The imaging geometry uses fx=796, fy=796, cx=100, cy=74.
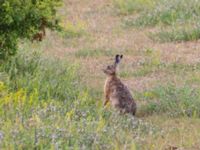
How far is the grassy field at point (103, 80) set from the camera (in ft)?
28.5

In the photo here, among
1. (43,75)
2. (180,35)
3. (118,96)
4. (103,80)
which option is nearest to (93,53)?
(180,35)

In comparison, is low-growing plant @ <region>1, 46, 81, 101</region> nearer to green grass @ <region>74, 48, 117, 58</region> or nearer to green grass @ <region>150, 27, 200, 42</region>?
green grass @ <region>74, 48, 117, 58</region>

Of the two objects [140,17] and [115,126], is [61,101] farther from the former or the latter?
[140,17]

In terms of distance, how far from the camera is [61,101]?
11.1 meters

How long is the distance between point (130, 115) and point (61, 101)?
105 centimetres

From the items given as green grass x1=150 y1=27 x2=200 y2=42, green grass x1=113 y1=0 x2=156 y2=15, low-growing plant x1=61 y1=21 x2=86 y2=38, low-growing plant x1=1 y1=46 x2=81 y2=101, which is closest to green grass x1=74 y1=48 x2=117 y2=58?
green grass x1=150 y1=27 x2=200 y2=42

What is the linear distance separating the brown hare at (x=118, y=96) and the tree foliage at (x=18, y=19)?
131 centimetres

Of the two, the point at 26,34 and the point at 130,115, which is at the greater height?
the point at 26,34

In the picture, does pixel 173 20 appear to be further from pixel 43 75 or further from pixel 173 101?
pixel 173 101

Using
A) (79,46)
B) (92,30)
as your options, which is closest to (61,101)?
(79,46)

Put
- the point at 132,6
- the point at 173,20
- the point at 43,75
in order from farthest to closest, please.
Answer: the point at 132,6 < the point at 173,20 < the point at 43,75

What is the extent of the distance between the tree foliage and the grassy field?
1.48ft

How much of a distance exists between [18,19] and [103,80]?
8.50 ft

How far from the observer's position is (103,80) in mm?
13672
